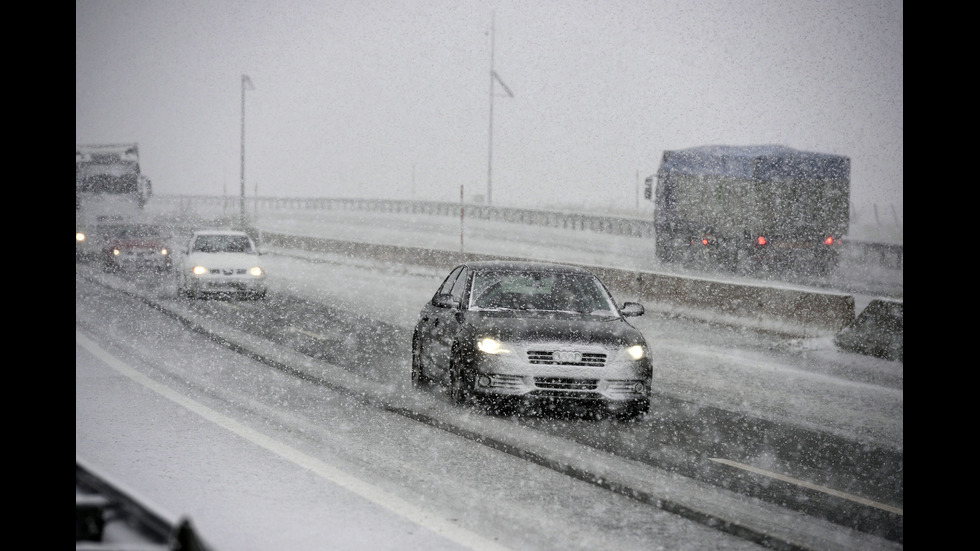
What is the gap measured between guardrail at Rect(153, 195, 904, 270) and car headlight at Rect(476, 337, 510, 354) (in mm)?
20679

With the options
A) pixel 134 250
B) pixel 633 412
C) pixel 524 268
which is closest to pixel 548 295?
pixel 524 268

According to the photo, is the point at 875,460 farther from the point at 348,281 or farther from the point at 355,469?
the point at 348,281

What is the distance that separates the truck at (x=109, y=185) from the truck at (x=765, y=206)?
61.8ft

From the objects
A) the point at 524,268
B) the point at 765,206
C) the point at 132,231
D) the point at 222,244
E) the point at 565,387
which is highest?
the point at 765,206

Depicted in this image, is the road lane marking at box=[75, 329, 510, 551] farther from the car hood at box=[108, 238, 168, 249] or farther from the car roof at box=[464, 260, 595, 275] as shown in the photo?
the car hood at box=[108, 238, 168, 249]

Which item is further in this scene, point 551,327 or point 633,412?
point 551,327

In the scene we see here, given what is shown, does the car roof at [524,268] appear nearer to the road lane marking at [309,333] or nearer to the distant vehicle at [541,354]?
the distant vehicle at [541,354]

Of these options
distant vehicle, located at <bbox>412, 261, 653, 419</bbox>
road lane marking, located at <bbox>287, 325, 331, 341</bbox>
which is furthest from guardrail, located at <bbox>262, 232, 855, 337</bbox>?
distant vehicle, located at <bbox>412, 261, 653, 419</bbox>

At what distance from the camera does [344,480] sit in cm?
734

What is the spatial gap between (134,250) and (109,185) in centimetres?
967

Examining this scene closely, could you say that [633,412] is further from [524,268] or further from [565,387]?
[524,268]

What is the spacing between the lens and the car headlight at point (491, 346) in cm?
985

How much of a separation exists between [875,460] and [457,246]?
40.3 meters
